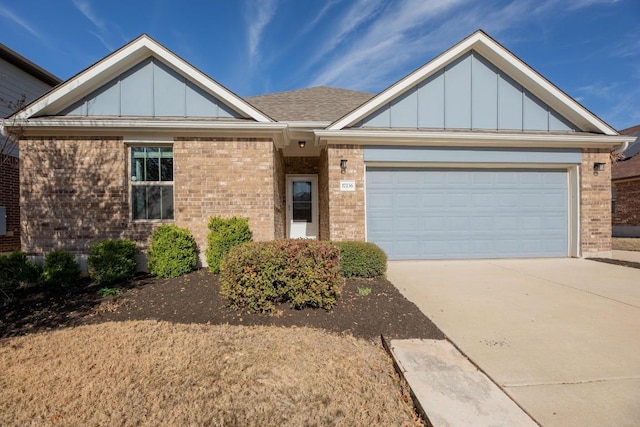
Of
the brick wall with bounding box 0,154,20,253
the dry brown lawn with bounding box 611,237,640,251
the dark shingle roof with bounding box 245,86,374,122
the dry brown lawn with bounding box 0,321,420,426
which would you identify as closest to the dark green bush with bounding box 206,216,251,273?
the dry brown lawn with bounding box 0,321,420,426

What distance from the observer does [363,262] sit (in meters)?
5.91

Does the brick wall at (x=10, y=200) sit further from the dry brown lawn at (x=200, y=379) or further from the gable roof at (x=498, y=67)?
the gable roof at (x=498, y=67)

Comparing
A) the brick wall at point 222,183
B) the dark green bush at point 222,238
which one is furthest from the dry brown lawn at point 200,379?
the brick wall at point 222,183

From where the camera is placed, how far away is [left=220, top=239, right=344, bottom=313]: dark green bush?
4039 millimetres

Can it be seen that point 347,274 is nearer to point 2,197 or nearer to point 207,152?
point 207,152

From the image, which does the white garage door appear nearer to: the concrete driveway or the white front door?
the concrete driveway

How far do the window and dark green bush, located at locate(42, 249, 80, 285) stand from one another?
162 centimetres

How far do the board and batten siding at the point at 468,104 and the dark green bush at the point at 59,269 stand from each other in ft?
23.5

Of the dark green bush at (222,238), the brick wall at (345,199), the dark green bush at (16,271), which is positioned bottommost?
the dark green bush at (16,271)

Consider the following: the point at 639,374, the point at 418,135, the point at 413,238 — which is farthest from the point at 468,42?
the point at 639,374

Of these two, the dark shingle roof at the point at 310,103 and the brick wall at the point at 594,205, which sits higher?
the dark shingle roof at the point at 310,103

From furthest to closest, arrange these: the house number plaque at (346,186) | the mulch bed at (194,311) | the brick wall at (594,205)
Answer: the brick wall at (594,205) → the house number plaque at (346,186) → the mulch bed at (194,311)

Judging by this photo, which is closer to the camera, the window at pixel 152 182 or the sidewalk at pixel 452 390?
the sidewalk at pixel 452 390

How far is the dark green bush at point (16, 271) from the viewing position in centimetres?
544
